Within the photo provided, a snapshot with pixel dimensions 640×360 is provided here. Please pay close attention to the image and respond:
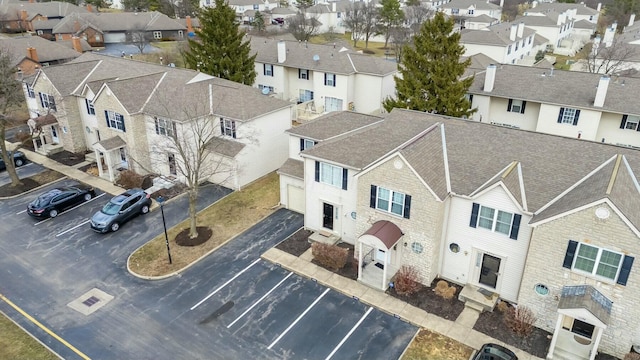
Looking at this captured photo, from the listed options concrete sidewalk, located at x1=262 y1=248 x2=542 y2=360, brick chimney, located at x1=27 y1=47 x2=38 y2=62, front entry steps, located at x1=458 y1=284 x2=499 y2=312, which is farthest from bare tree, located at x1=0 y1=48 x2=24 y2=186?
front entry steps, located at x1=458 y1=284 x2=499 y2=312

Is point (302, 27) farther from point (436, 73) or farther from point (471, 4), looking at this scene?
point (436, 73)

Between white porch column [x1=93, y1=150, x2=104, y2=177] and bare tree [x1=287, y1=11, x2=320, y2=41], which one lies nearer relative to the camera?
white porch column [x1=93, y1=150, x2=104, y2=177]

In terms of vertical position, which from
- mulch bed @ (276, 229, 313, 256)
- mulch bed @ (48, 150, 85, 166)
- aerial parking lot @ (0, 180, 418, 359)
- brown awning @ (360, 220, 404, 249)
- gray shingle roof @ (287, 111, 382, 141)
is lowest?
aerial parking lot @ (0, 180, 418, 359)

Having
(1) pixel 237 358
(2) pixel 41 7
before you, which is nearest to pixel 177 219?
(1) pixel 237 358

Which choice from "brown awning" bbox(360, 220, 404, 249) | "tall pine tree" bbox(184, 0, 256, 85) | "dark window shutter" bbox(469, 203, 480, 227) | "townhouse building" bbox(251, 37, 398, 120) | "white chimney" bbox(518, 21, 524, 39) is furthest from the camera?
"white chimney" bbox(518, 21, 524, 39)

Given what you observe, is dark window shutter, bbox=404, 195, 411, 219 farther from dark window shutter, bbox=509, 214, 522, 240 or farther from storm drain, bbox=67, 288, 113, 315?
storm drain, bbox=67, 288, 113, 315

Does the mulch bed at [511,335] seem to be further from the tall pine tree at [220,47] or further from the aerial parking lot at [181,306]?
the tall pine tree at [220,47]

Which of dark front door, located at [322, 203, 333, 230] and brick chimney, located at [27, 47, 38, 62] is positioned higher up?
brick chimney, located at [27, 47, 38, 62]

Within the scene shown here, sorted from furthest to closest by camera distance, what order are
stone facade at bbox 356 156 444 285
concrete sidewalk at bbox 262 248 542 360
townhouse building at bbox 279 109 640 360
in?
stone facade at bbox 356 156 444 285
concrete sidewalk at bbox 262 248 542 360
townhouse building at bbox 279 109 640 360
